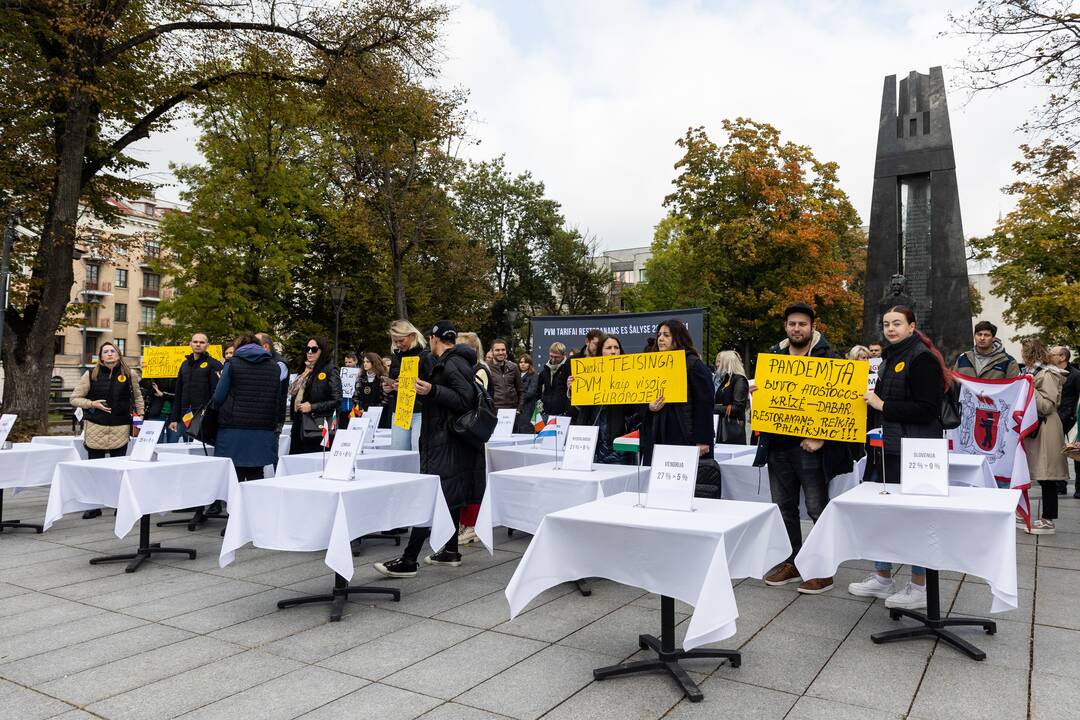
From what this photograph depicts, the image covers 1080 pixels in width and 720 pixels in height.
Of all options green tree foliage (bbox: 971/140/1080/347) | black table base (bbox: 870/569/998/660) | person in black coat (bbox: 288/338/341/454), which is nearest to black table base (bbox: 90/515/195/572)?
person in black coat (bbox: 288/338/341/454)

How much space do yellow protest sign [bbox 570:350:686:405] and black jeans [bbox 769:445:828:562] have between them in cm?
84

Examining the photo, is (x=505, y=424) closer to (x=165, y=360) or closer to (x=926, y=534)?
(x=165, y=360)

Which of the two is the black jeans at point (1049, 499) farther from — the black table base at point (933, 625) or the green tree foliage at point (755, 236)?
the green tree foliage at point (755, 236)

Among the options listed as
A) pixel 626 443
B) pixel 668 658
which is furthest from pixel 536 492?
pixel 668 658

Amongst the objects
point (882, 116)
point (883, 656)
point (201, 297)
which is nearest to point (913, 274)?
point (882, 116)

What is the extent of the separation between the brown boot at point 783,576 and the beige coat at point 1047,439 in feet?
12.7

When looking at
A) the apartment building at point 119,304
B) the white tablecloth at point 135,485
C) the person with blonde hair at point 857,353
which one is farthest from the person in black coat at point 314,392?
the apartment building at point 119,304

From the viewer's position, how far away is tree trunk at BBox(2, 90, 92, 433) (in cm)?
1567

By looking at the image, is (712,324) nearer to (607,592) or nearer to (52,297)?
(52,297)

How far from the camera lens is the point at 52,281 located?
641 inches

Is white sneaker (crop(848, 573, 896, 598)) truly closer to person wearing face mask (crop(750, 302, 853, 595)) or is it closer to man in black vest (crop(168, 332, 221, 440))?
person wearing face mask (crop(750, 302, 853, 595))

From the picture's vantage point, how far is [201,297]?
2647cm

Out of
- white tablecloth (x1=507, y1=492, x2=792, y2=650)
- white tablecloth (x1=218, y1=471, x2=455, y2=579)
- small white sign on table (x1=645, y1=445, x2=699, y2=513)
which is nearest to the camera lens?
white tablecloth (x1=507, y1=492, x2=792, y2=650)

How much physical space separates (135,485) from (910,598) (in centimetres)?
594
